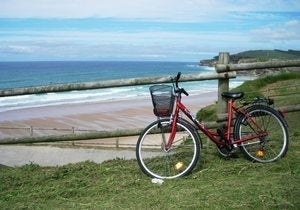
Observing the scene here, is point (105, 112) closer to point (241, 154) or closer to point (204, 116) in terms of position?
point (204, 116)

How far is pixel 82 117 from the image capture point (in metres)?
31.5

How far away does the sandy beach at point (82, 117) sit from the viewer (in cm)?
2723

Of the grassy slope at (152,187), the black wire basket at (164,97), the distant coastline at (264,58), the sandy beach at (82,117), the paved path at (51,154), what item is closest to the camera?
the grassy slope at (152,187)

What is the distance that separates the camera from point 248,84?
32.5m

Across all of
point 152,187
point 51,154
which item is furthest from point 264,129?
point 51,154

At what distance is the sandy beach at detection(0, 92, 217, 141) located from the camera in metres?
27.2

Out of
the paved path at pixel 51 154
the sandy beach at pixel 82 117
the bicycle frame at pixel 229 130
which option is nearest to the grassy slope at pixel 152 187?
the bicycle frame at pixel 229 130

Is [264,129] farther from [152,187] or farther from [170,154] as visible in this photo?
[152,187]

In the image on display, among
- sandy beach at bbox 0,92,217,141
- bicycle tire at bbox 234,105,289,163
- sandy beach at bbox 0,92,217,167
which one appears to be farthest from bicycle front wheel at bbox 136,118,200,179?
sandy beach at bbox 0,92,217,141

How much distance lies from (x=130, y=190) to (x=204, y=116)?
18.7 metres

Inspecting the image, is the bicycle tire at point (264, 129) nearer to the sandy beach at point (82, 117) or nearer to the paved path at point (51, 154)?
the paved path at point (51, 154)

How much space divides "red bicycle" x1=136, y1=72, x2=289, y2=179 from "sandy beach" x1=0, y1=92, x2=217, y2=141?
775 inches

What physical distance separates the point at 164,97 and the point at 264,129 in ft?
4.42

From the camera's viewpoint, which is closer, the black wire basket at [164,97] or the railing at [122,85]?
the black wire basket at [164,97]
